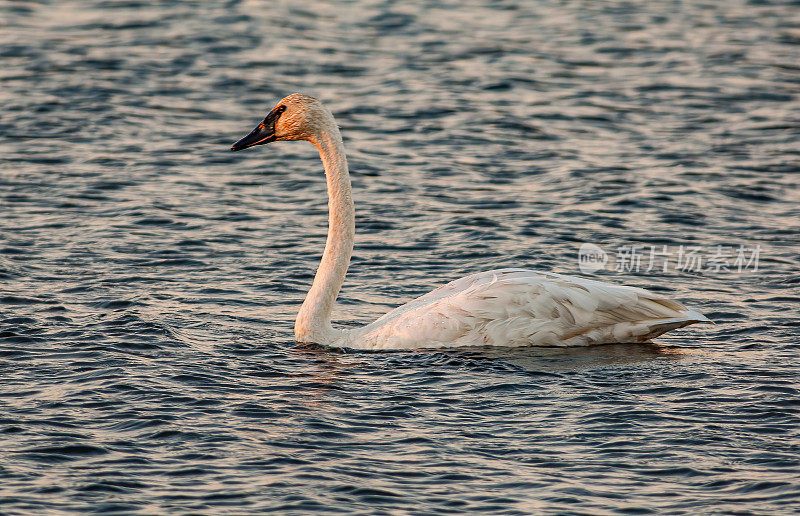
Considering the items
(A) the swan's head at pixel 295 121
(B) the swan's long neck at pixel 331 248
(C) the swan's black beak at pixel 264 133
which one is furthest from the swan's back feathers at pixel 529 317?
(C) the swan's black beak at pixel 264 133

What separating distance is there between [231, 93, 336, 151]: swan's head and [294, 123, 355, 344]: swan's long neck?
0.19ft

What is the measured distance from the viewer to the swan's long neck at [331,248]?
447 inches

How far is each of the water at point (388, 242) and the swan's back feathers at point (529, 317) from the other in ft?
0.60

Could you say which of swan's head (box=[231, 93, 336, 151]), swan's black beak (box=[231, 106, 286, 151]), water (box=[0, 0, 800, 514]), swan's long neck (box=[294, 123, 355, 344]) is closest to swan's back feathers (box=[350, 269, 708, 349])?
water (box=[0, 0, 800, 514])

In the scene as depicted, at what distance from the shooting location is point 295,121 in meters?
11.5

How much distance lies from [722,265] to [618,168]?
3.80 m

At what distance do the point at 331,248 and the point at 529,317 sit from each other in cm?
205

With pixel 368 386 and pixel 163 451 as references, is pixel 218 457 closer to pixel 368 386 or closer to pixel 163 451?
pixel 163 451

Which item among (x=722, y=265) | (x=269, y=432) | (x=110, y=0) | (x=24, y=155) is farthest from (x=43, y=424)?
(x=110, y=0)

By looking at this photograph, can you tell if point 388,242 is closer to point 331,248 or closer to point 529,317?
point 331,248

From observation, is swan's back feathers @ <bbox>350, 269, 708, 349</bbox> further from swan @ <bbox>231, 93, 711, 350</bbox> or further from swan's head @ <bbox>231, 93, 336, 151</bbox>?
swan's head @ <bbox>231, 93, 336, 151</bbox>

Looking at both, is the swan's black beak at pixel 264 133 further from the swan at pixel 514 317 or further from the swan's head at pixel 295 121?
the swan at pixel 514 317

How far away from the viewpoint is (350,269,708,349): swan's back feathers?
1094 centimetres

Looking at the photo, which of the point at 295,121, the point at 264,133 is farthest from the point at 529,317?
the point at 264,133
